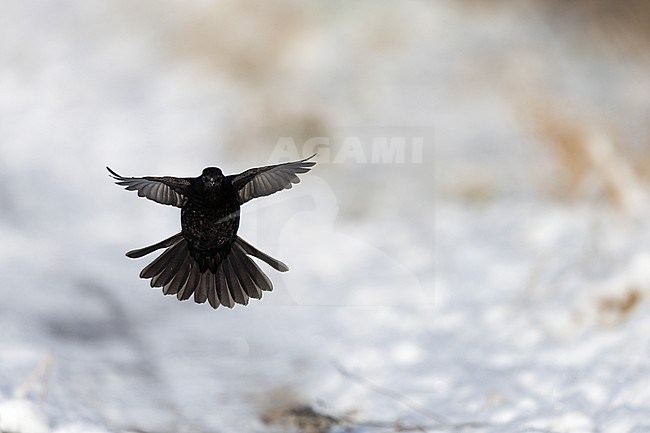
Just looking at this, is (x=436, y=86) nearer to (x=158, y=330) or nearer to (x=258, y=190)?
(x=158, y=330)

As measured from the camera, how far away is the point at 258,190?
1.05 meters

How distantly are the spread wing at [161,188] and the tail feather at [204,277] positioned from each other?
6 cm

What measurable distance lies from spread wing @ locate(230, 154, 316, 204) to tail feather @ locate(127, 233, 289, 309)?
77 mm

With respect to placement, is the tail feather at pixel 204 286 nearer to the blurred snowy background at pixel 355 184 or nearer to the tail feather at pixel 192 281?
Result: the tail feather at pixel 192 281

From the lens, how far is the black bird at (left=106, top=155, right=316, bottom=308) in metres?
1.01

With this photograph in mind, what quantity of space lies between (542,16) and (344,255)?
122 centimetres

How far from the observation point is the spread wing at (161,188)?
1018mm

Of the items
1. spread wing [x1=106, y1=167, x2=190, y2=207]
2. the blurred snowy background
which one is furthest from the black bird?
the blurred snowy background

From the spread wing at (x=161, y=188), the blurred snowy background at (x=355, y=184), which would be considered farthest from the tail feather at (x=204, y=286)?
the blurred snowy background at (x=355, y=184)

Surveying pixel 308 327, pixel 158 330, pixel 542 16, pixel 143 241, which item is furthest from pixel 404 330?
pixel 542 16

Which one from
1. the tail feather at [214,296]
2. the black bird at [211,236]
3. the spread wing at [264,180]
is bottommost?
the tail feather at [214,296]

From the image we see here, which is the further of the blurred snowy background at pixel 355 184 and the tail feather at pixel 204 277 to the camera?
the blurred snowy background at pixel 355 184

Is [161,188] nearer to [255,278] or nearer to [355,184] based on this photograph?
[255,278]

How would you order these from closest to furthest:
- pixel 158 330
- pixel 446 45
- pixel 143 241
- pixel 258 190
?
pixel 258 190
pixel 158 330
pixel 143 241
pixel 446 45
